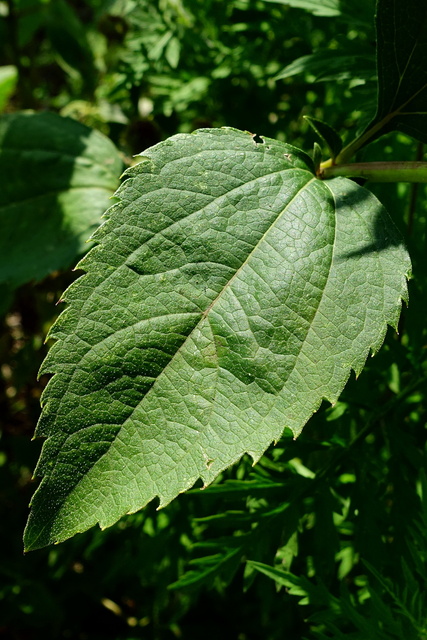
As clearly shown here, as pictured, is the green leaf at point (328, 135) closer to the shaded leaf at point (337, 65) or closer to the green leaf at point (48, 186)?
the shaded leaf at point (337, 65)

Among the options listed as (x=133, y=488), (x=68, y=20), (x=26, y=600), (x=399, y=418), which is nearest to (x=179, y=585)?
(x=133, y=488)

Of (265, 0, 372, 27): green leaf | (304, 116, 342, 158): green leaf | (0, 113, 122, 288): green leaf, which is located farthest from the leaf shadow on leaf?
(0, 113, 122, 288): green leaf

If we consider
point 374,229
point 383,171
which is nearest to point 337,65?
point 383,171

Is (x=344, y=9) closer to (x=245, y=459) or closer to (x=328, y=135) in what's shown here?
(x=328, y=135)

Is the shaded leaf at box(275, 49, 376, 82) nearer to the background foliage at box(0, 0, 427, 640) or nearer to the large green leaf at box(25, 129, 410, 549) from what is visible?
the background foliage at box(0, 0, 427, 640)

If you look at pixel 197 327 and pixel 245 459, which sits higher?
pixel 197 327

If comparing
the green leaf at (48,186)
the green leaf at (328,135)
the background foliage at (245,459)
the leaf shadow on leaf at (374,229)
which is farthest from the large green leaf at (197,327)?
the green leaf at (48,186)
